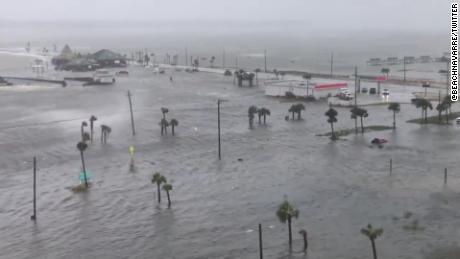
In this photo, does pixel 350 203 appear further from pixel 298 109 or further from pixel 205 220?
pixel 298 109

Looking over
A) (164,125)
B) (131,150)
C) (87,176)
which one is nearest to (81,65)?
(164,125)

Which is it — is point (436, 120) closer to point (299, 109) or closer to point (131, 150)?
point (299, 109)

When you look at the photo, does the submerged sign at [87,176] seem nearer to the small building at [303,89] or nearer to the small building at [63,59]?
the small building at [303,89]

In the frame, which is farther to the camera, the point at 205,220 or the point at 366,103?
the point at 366,103

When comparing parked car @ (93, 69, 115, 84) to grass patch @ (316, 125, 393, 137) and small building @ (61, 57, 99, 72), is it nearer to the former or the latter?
small building @ (61, 57, 99, 72)

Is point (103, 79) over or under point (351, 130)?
over

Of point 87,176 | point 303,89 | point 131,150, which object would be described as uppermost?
point 303,89

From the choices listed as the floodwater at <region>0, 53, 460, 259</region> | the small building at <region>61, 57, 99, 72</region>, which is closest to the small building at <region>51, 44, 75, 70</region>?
the small building at <region>61, 57, 99, 72</region>

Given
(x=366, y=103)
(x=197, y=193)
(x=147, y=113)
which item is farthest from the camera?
(x=366, y=103)

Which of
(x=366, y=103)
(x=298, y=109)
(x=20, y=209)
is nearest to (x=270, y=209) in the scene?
(x=20, y=209)

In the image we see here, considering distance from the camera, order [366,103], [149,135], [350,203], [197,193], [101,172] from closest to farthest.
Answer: [350,203], [197,193], [101,172], [149,135], [366,103]
